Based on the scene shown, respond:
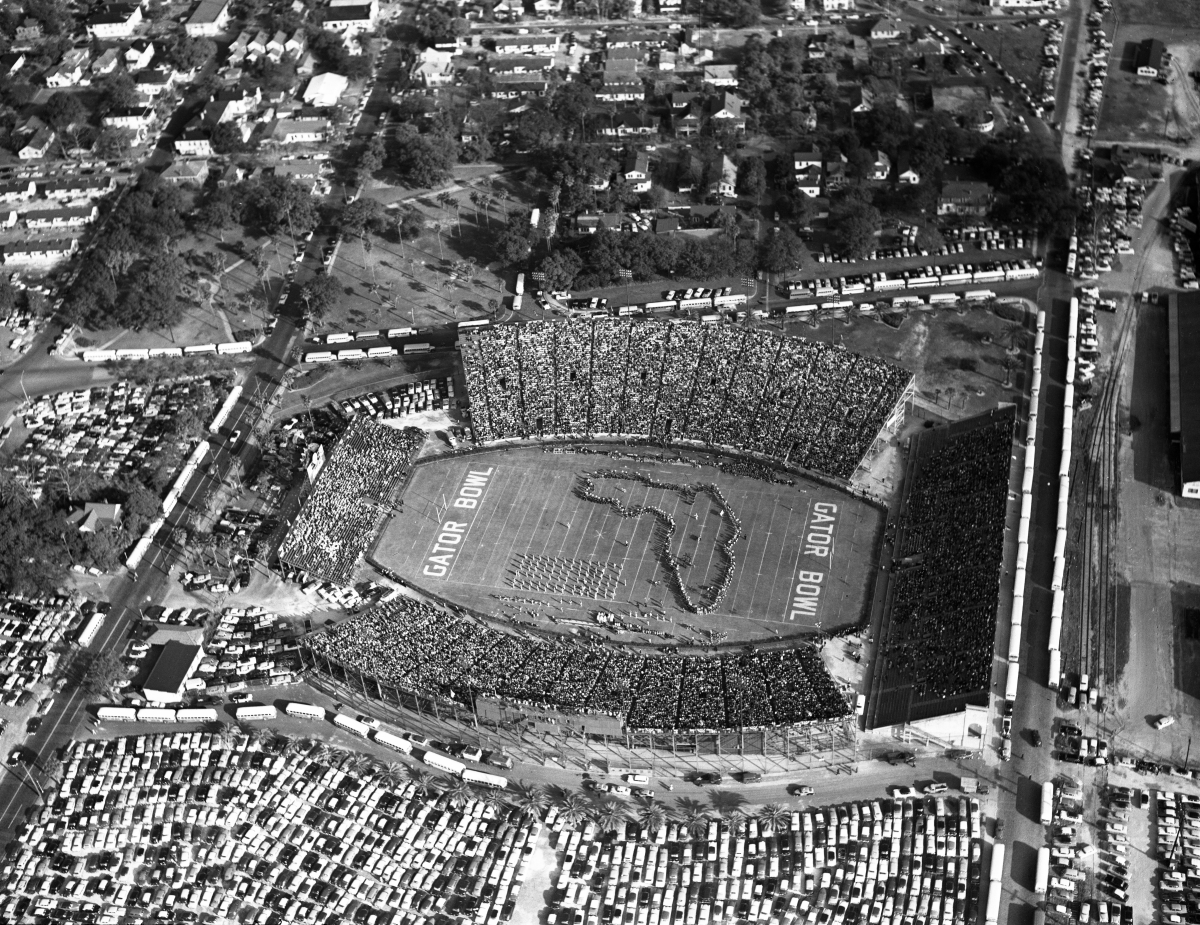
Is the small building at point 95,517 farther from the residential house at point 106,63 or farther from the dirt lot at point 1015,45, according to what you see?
the dirt lot at point 1015,45

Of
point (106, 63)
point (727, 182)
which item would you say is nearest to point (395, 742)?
point (727, 182)

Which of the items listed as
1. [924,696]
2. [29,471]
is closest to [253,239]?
[29,471]

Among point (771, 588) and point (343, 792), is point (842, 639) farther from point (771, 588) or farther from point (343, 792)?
point (343, 792)

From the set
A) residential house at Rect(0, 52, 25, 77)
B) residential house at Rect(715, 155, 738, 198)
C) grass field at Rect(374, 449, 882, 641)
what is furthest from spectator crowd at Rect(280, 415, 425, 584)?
residential house at Rect(0, 52, 25, 77)

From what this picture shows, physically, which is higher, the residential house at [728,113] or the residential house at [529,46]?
the residential house at [529,46]

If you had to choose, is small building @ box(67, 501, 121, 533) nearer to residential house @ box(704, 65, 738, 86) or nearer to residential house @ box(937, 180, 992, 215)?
residential house @ box(937, 180, 992, 215)

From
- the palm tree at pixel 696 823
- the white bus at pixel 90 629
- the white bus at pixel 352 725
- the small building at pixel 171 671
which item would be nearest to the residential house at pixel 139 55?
the white bus at pixel 90 629
